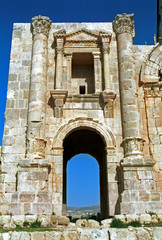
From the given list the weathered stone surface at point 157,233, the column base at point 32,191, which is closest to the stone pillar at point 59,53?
the column base at point 32,191

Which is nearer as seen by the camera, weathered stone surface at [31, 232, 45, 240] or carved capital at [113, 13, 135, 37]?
weathered stone surface at [31, 232, 45, 240]

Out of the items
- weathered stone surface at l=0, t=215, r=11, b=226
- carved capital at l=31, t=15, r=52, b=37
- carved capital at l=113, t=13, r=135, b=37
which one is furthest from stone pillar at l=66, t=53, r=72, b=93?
weathered stone surface at l=0, t=215, r=11, b=226

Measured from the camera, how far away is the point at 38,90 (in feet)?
40.9

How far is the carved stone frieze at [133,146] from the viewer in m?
11.4

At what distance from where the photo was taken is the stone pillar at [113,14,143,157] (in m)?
11.6

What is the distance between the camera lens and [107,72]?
42.5 ft

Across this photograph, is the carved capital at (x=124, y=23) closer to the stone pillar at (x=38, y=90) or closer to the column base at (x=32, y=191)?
the stone pillar at (x=38, y=90)

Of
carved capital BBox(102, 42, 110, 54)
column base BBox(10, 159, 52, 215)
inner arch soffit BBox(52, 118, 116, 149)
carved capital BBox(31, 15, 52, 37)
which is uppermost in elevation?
carved capital BBox(31, 15, 52, 37)

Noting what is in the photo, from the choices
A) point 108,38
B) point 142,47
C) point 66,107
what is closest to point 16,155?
point 66,107

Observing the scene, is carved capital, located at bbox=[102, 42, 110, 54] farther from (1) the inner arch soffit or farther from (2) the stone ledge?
(2) the stone ledge

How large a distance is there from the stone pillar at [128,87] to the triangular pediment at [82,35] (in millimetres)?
1159

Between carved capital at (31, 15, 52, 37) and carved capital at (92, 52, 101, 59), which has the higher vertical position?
carved capital at (31, 15, 52, 37)

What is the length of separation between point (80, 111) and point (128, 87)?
8.05ft

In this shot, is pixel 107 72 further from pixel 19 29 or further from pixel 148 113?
pixel 19 29
